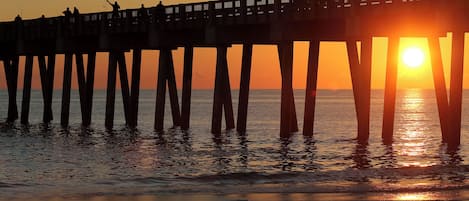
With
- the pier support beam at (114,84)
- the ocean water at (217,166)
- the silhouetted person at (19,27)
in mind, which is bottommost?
the ocean water at (217,166)

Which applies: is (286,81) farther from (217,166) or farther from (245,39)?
(217,166)

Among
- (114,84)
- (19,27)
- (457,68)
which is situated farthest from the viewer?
(19,27)

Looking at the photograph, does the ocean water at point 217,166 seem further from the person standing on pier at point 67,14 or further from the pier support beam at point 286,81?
the person standing on pier at point 67,14

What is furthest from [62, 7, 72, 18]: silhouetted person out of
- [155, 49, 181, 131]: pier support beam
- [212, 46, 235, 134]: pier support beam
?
[212, 46, 235, 134]: pier support beam

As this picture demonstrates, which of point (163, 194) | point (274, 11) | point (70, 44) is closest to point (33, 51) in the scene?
point (70, 44)

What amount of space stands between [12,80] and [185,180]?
5071 cm

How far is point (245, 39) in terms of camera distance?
57250 mm

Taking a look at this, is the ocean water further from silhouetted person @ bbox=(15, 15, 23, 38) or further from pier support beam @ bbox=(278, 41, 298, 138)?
silhouetted person @ bbox=(15, 15, 23, 38)

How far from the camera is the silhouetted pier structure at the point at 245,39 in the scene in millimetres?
46656

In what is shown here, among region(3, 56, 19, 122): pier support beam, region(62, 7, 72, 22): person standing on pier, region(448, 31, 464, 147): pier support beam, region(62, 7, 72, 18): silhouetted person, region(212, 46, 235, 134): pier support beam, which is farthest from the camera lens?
region(3, 56, 19, 122): pier support beam

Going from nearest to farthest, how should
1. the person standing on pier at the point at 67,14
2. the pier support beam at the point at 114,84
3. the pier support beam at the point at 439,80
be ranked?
the pier support beam at the point at 439,80, the pier support beam at the point at 114,84, the person standing on pier at the point at 67,14

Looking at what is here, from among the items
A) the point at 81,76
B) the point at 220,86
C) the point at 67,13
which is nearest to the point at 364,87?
the point at 220,86

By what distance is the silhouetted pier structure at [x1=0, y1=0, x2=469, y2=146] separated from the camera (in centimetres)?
4666

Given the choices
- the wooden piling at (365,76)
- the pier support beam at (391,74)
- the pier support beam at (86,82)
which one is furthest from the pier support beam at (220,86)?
the pier support beam at (86,82)
